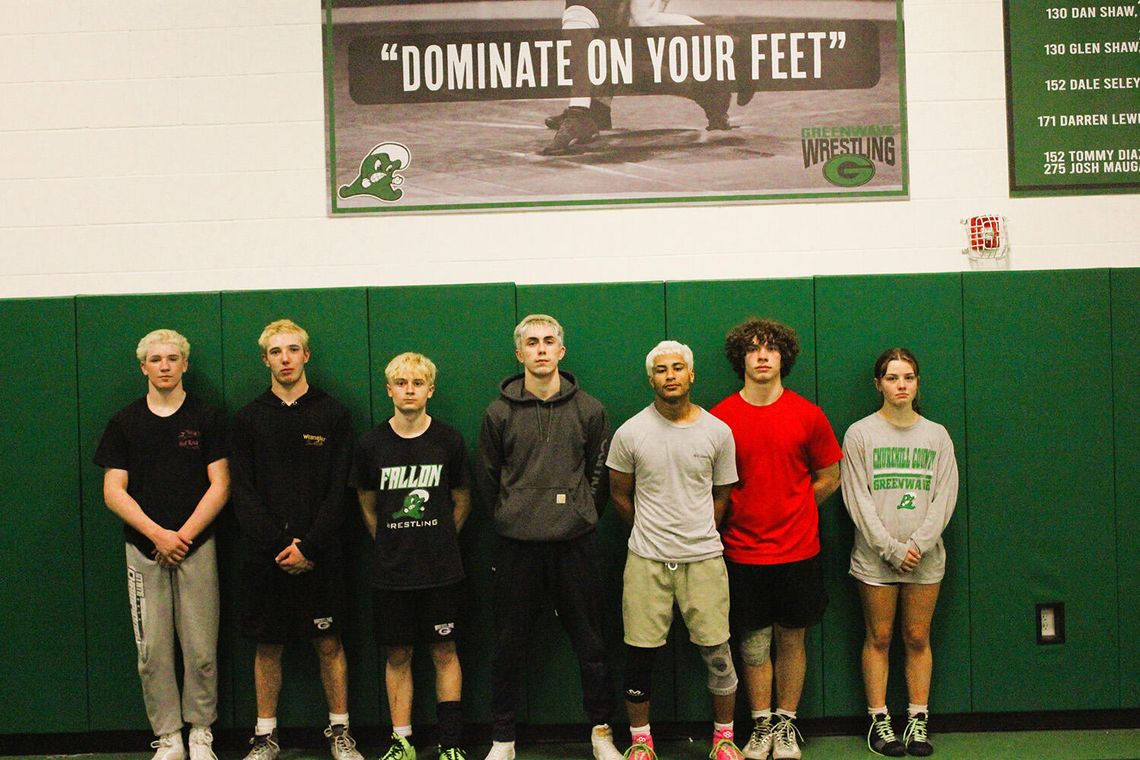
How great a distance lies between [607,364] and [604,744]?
65.0 inches

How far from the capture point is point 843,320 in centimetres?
402

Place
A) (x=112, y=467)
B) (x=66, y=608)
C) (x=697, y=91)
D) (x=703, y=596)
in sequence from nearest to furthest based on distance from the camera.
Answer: (x=703, y=596) < (x=112, y=467) < (x=66, y=608) < (x=697, y=91)

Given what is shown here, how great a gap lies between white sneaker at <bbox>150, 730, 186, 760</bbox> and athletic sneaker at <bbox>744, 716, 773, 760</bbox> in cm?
247

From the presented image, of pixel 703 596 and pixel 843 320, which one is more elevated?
pixel 843 320

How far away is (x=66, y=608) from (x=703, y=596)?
115 inches

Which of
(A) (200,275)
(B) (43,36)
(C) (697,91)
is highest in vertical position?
(B) (43,36)

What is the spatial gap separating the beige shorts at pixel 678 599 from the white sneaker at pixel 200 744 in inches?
75.4

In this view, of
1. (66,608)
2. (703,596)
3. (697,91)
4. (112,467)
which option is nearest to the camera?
(703,596)

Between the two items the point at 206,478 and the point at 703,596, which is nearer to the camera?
the point at 703,596

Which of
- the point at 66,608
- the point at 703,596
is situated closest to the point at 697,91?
the point at 703,596

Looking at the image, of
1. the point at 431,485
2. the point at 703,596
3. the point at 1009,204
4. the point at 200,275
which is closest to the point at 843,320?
the point at 1009,204

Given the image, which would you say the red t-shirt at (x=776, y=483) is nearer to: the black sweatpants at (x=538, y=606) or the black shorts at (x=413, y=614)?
the black sweatpants at (x=538, y=606)

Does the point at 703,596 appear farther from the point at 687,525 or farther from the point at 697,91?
the point at 697,91

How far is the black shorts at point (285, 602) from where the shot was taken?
371 cm
